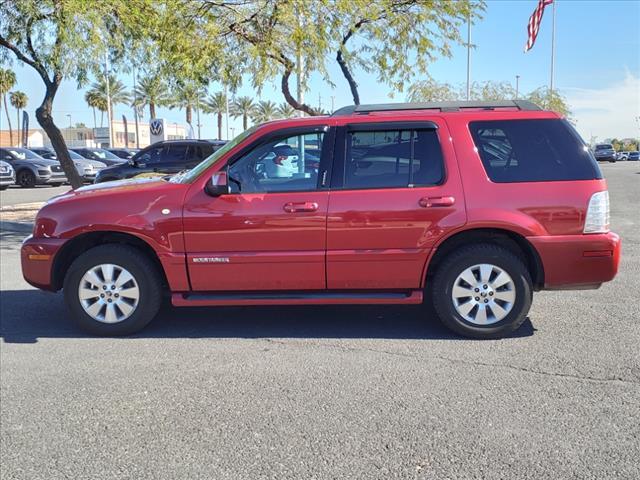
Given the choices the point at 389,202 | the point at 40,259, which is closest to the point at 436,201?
the point at 389,202

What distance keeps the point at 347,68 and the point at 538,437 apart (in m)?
10.3

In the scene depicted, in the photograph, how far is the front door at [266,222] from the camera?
15.9 ft

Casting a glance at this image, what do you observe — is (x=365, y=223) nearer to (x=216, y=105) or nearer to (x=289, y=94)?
(x=289, y=94)

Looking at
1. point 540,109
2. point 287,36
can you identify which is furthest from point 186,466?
point 287,36

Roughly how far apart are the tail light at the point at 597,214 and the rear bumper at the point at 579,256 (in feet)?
0.19

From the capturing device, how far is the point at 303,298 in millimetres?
4984

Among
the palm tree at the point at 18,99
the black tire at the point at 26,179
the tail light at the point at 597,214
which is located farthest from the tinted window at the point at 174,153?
the palm tree at the point at 18,99

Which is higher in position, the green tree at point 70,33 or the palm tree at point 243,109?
the palm tree at point 243,109

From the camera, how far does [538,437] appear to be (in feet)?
10.7

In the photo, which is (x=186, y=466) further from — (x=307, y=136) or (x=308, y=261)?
(x=307, y=136)

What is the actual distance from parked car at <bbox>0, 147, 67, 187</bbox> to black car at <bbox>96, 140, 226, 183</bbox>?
26.3 ft

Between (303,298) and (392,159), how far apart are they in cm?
141

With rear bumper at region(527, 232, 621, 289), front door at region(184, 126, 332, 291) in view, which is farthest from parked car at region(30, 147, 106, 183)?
rear bumper at region(527, 232, 621, 289)

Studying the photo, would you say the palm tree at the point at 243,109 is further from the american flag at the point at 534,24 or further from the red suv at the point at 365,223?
the red suv at the point at 365,223
